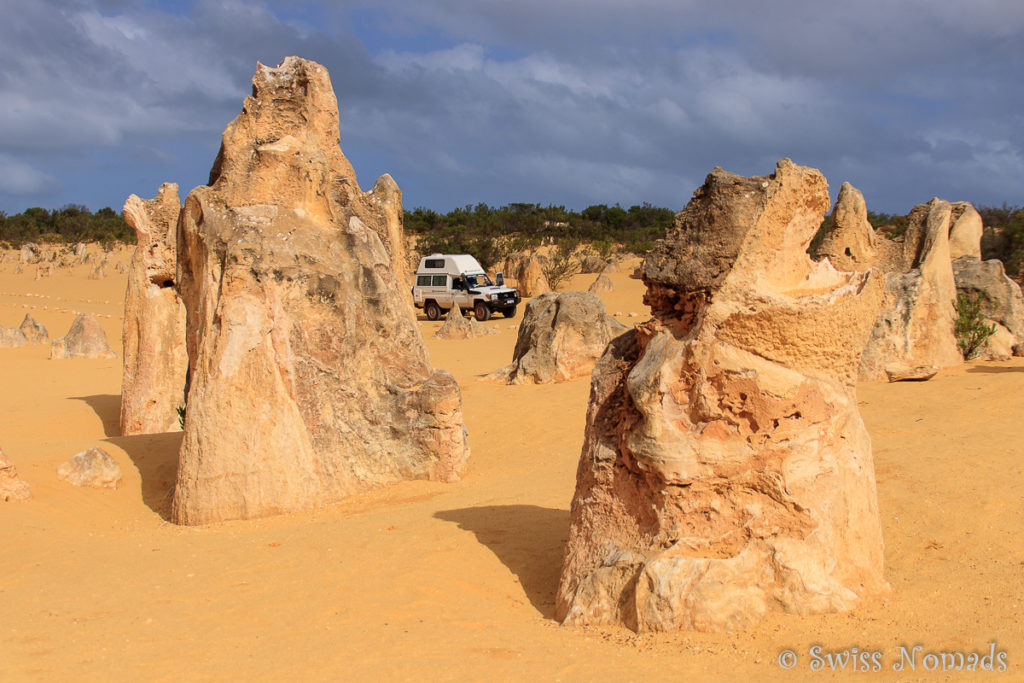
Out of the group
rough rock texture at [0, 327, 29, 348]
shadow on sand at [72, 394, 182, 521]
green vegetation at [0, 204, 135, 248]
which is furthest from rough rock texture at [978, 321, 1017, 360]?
green vegetation at [0, 204, 135, 248]

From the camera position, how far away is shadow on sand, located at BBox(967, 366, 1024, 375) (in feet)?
33.2

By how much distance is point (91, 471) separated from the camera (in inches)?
265

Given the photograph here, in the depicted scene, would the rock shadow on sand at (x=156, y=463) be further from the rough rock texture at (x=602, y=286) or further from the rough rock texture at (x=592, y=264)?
the rough rock texture at (x=592, y=264)

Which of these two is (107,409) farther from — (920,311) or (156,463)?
(920,311)

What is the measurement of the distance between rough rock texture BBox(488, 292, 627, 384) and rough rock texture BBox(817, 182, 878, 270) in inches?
133

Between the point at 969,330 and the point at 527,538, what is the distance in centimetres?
870

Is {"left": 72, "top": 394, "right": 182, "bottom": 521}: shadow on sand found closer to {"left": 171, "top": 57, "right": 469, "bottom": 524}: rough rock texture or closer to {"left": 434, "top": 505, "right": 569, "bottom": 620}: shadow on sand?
{"left": 171, "top": 57, "right": 469, "bottom": 524}: rough rock texture

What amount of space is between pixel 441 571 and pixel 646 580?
4.28ft

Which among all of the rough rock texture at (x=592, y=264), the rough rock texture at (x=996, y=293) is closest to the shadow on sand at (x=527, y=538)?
the rough rock texture at (x=996, y=293)

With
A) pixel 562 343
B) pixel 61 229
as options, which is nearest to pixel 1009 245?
pixel 562 343

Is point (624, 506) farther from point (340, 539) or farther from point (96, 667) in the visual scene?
point (96, 667)

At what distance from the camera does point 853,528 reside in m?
3.65

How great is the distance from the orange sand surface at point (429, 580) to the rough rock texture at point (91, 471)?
0.14 metres

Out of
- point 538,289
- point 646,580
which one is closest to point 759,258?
point 646,580
